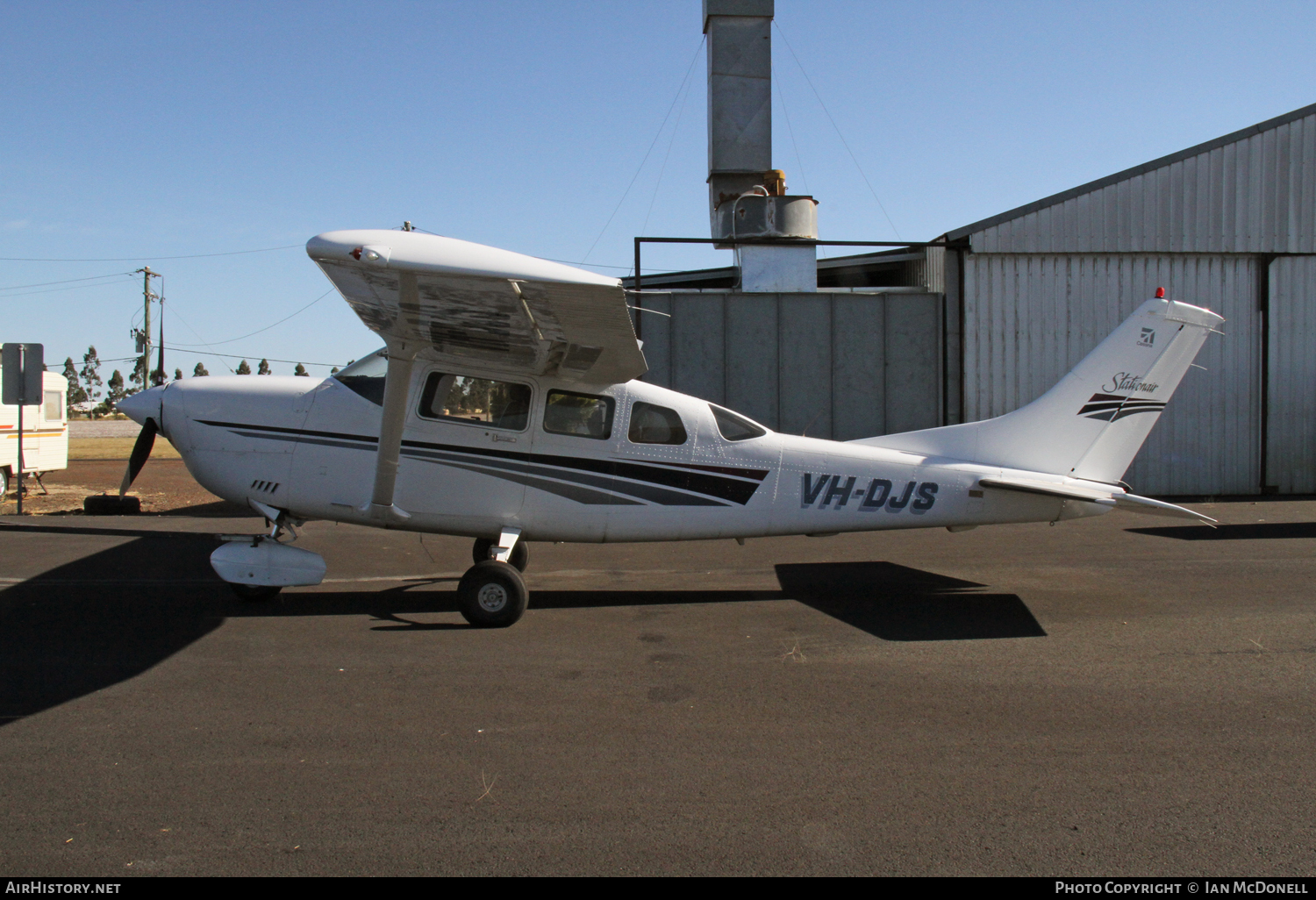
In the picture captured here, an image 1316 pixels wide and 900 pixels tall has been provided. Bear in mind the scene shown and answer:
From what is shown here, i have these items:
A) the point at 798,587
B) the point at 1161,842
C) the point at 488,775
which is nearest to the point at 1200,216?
the point at 798,587

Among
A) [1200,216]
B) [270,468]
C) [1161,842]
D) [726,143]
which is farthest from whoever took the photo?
[726,143]

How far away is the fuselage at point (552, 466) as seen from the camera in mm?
6652

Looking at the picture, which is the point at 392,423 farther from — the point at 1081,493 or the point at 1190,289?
the point at 1190,289

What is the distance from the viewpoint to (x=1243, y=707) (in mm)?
4312

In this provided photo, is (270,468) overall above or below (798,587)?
above

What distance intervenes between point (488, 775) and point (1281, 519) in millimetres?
12672

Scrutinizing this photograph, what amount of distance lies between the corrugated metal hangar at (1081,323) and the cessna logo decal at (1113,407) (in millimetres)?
7670

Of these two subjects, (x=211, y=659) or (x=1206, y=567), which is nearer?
(x=211, y=659)

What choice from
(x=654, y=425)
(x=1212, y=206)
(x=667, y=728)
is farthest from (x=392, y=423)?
(x=1212, y=206)

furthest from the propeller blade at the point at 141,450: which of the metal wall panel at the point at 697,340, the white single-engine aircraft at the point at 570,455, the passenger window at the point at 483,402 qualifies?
the metal wall panel at the point at 697,340

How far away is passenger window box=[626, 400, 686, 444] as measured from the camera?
6.87 metres

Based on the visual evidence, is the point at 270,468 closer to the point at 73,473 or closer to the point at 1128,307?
the point at 1128,307

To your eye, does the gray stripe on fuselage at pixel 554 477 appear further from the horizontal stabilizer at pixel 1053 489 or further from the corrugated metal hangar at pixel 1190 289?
the corrugated metal hangar at pixel 1190 289

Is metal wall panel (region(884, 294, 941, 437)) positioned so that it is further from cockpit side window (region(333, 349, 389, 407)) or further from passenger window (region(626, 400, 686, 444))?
cockpit side window (region(333, 349, 389, 407))
